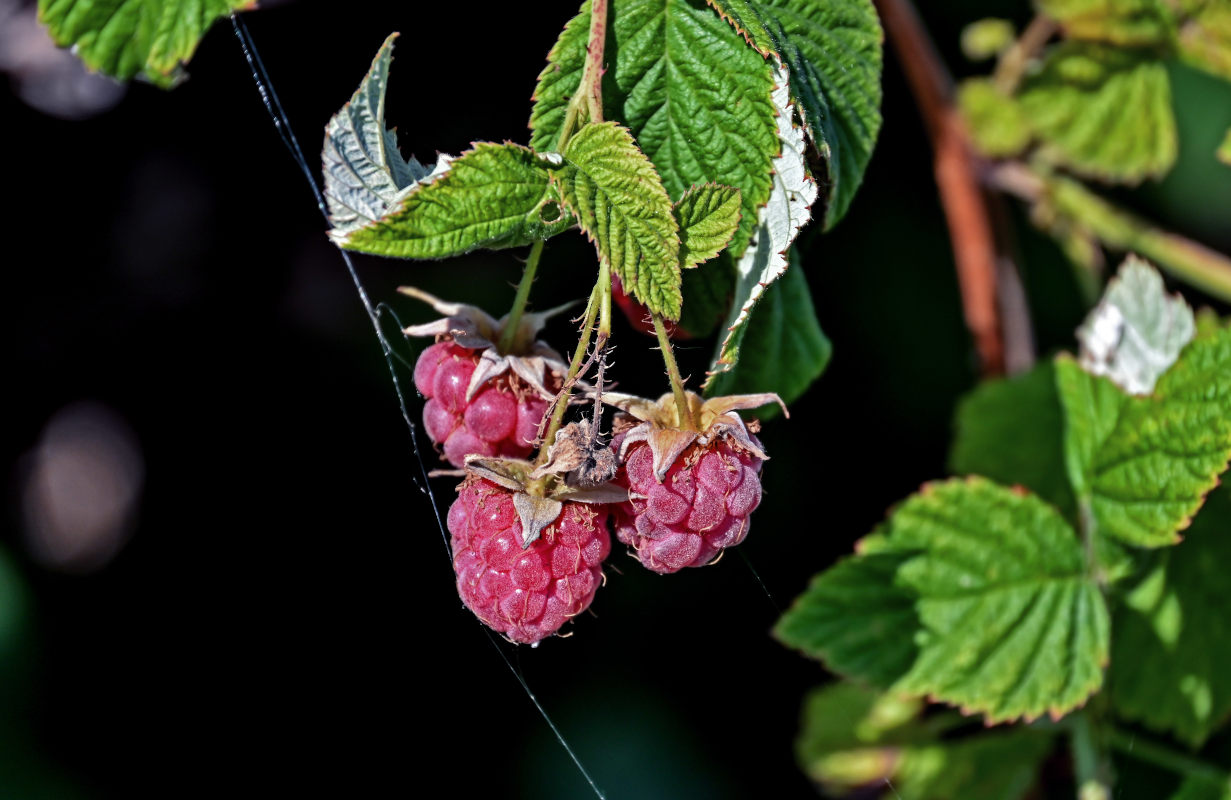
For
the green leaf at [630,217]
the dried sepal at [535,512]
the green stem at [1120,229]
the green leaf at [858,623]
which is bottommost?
the green stem at [1120,229]

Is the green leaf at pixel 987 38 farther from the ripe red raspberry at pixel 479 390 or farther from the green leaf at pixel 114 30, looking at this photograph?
the green leaf at pixel 114 30

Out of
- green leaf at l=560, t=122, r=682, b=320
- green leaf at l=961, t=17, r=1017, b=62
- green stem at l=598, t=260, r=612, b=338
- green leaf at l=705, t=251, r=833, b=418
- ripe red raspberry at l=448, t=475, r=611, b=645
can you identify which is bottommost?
green leaf at l=961, t=17, r=1017, b=62

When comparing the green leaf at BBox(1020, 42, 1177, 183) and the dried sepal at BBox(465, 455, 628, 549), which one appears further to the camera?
the green leaf at BBox(1020, 42, 1177, 183)

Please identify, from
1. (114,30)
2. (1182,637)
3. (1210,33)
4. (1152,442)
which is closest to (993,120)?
(1210,33)

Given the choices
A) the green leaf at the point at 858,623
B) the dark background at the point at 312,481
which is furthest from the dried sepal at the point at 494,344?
the dark background at the point at 312,481

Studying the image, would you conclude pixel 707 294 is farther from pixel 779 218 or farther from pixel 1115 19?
pixel 1115 19

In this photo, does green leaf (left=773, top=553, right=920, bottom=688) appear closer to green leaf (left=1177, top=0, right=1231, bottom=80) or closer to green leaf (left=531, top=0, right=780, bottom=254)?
green leaf (left=531, top=0, right=780, bottom=254)

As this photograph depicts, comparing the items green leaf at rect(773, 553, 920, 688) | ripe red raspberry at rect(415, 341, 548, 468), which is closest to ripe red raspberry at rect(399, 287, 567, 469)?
ripe red raspberry at rect(415, 341, 548, 468)
